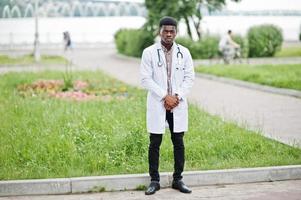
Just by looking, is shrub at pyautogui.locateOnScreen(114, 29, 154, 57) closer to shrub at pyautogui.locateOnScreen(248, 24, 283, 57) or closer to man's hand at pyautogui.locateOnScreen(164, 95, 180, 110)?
shrub at pyautogui.locateOnScreen(248, 24, 283, 57)

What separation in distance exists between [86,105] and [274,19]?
4748 cm

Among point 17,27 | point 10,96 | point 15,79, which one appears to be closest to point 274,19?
point 17,27

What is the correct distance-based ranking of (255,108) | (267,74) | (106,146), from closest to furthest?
(106,146) < (255,108) < (267,74)

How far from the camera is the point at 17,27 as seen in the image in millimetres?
55625

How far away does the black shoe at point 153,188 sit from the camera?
6.98 m

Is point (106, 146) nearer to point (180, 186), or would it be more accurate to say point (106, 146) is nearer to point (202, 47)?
point (180, 186)

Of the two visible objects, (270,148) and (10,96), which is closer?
(270,148)

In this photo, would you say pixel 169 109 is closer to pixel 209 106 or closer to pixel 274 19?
pixel 209 106

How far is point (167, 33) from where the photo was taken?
269 inches

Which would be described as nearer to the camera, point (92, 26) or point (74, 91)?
point (74, 91)

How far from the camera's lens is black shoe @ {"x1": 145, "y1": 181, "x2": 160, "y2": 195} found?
6.98 m

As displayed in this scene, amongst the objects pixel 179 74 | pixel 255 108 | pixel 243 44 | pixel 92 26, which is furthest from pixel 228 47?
pixel 92 26

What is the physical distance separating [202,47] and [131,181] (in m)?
23.4

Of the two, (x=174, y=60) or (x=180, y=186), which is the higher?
(x=174, y=60)
